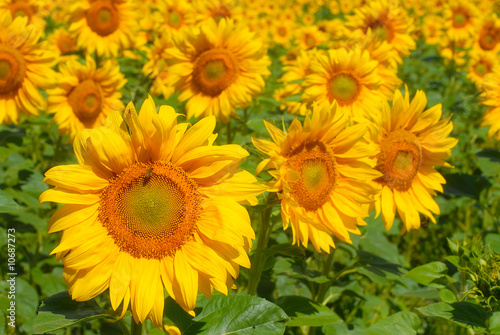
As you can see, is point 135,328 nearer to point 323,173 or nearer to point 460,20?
point 323,173

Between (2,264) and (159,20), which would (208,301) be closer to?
(2,264)

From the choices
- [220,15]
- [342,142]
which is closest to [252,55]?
[220,15]

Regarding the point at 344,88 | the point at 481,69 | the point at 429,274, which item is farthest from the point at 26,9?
the point at 481,69

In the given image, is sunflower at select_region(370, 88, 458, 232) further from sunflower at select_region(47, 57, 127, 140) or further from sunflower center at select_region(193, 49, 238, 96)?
sunflower at select_region(47, 57, 127, 140)

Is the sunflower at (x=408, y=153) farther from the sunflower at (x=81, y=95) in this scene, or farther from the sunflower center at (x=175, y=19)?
the sunflower center at (x=175, y=19)

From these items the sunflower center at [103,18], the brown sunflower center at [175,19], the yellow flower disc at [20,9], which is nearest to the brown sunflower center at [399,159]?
the sunflower center at [103,18]
